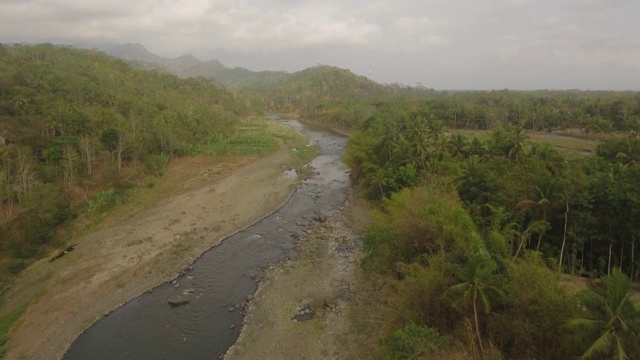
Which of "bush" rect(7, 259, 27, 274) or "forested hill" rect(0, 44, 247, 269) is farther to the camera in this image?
"forested hill" rect(0, 44, 247, 269)

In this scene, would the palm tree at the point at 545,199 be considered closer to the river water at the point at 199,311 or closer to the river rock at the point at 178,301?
the river water at the point at 199,311

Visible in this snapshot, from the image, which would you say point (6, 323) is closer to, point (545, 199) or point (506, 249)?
point (506, 249)

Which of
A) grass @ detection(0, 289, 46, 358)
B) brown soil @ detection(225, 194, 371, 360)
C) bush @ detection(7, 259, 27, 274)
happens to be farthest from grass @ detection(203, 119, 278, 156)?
grass @ detection(0, 289, 46, 358)

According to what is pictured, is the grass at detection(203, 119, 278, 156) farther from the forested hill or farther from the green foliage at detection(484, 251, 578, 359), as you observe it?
the green foliage at detection(484, 251, 578, 359)

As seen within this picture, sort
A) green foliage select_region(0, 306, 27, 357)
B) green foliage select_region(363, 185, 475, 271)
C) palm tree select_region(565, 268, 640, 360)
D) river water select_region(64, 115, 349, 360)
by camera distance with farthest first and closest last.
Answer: green foliage select_region(363, 185, 475, 271), river water select_region(64, 115, 349, 360), green foliage select_region(0, 306, 27, 357), palm tree select_region(565, 268, 640, 360)

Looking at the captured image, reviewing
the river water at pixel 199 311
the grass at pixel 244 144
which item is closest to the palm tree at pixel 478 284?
the river water at pixel 199 311

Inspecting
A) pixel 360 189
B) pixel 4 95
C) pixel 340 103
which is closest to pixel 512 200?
pixel 360 189

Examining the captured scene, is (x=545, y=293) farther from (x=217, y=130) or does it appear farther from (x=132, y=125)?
(x=217, y=130)
